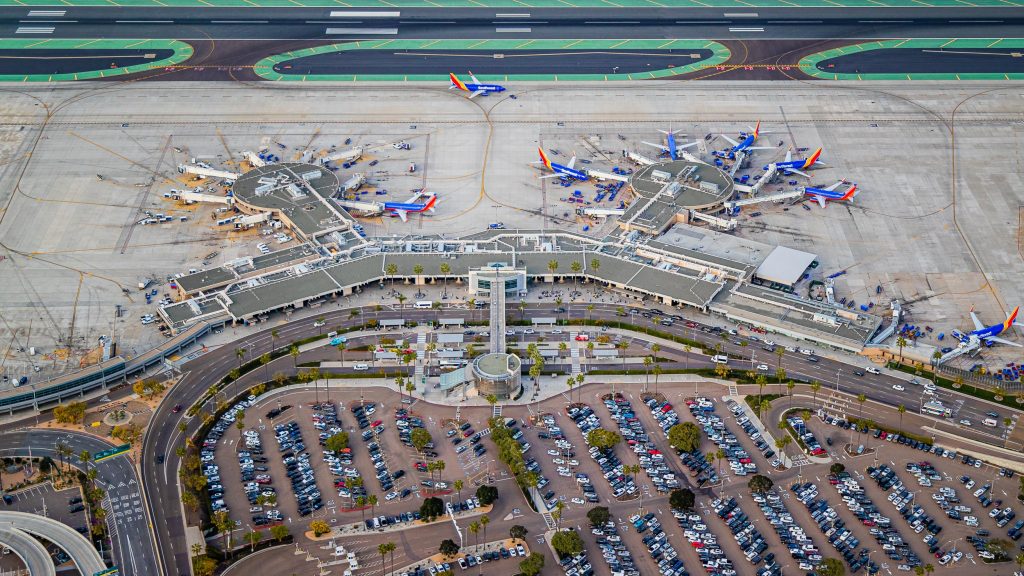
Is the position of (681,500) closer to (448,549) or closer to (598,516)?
(598,516)

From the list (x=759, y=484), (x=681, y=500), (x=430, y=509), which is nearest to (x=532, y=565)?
(x=430, y=509)

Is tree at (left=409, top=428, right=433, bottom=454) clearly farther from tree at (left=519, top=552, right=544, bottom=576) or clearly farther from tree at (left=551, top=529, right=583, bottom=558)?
tree at (left=519, top=552, right=544, bottom=576)

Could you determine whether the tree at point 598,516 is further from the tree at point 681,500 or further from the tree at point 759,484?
the tree at point 759,484

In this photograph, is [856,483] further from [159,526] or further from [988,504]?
[159,526]

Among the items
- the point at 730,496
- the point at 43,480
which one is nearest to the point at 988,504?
the point at 730,496

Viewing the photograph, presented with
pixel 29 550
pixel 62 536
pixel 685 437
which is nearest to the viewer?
pixel 29 550

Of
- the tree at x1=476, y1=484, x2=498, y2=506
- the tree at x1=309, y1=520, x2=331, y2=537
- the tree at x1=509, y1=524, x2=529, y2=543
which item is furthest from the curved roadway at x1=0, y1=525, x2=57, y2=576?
the tree at x1=509, y1=524, x2=529, y2=543

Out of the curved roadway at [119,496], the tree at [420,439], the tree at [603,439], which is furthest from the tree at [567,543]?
the curved roadway at [119,496]
